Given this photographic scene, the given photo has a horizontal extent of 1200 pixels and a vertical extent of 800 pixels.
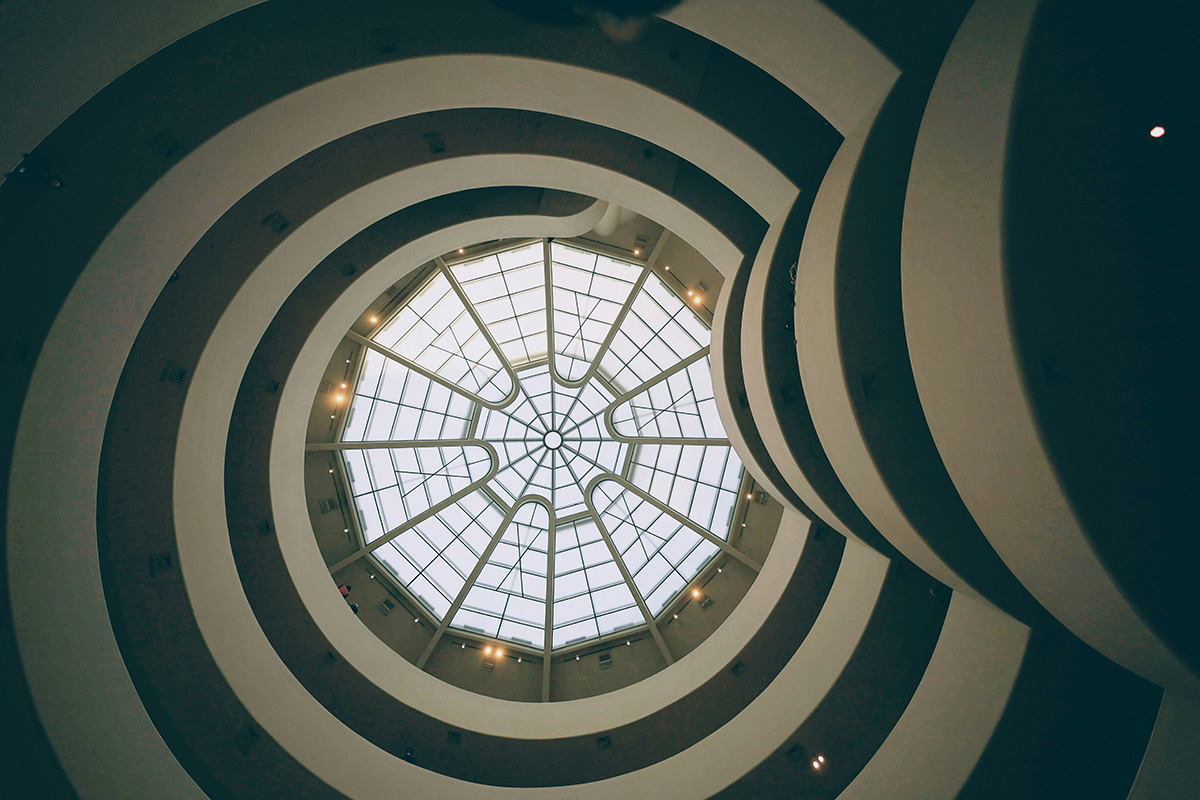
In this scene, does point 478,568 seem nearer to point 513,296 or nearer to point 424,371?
point 424,371

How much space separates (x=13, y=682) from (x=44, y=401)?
11.5ft

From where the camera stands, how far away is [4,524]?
6.30 meters

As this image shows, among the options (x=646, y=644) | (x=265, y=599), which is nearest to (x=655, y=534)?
(x=646, y=644)

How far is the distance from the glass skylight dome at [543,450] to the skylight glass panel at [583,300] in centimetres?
5

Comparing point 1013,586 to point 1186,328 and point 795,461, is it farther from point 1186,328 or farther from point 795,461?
point 1186,328

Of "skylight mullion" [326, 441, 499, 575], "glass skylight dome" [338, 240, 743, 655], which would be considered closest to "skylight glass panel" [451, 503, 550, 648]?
"glass skylight dome" [338, 240, 743, 655]

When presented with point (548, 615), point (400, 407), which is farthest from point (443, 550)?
point (400, 407)

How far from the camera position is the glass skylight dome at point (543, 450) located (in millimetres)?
15883

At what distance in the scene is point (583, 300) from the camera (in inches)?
663

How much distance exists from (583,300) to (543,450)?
5.31 m

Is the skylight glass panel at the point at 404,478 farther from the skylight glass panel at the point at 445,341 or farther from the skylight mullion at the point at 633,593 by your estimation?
the skylight mullion at the point at 633,593

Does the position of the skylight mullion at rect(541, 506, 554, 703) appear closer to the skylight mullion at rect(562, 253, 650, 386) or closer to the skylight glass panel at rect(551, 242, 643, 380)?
the skylight glass panel at rect(551, 242, 643, 380)

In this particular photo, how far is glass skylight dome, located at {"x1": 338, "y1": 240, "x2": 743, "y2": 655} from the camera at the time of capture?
15883mm

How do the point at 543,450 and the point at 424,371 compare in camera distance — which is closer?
the point at 424,371
